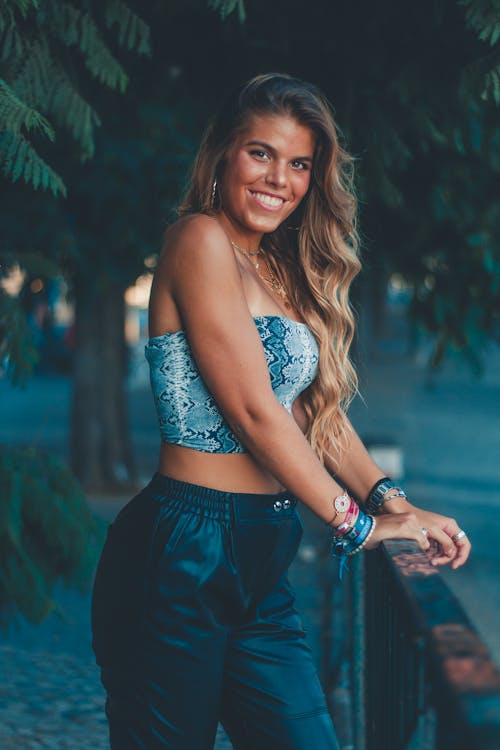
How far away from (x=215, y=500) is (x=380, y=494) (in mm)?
519

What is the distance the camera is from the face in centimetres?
254

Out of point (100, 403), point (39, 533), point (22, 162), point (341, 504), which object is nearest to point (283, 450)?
point (341, 504)

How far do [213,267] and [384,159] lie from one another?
199cm

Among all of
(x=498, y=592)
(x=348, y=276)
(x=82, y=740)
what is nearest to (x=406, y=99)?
(x=348, y=276)

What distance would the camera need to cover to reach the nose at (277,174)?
2541 mm

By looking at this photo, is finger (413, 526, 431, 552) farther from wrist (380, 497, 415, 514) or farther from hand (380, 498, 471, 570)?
wrist (380, 497, 415, 514)

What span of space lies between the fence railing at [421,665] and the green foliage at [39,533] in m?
1.48

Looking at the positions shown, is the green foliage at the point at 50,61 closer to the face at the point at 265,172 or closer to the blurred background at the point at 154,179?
the blurred background at the point at 154,179

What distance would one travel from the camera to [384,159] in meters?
4.16

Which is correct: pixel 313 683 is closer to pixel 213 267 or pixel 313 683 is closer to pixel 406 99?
pixel 213 267

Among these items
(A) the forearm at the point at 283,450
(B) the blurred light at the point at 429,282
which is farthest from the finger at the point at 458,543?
Answer: (B) the blurred light at the point at 429,282

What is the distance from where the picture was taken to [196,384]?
7.98ft

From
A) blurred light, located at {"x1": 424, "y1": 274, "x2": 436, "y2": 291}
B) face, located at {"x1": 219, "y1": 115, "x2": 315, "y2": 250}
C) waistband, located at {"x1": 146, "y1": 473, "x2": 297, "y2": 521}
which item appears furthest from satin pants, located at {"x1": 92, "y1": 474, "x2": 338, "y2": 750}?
blurred light, located at {"x1": 424, "y1": 274, "x2": 436, "y2": 291}

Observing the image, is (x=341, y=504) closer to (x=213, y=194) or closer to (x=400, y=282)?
(x=213, y=194)
